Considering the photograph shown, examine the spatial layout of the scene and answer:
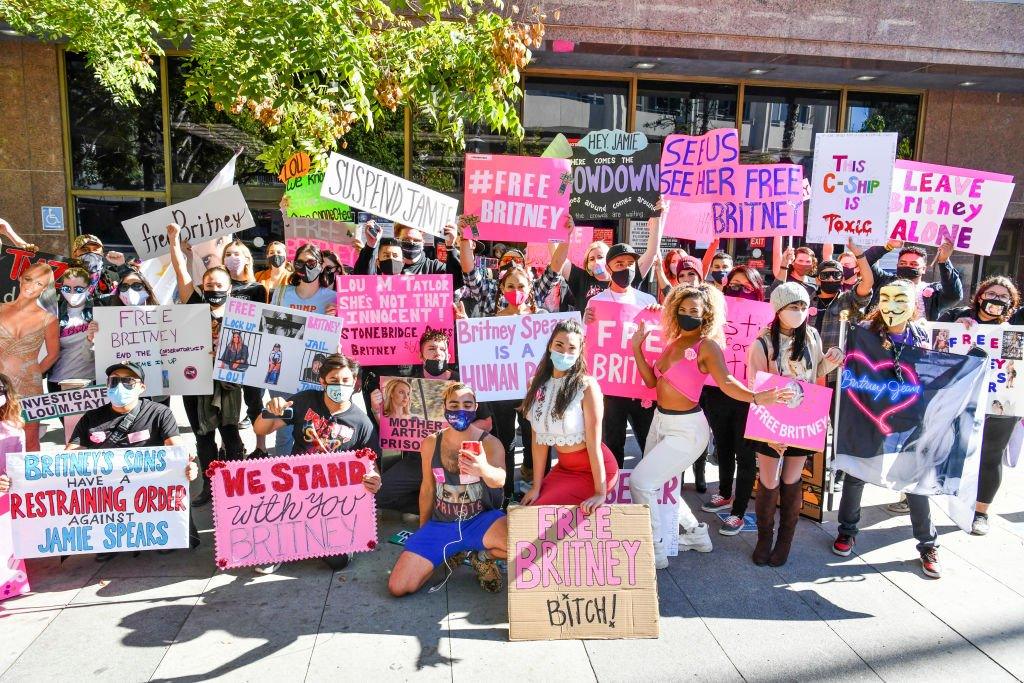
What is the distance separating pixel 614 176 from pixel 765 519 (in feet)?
11.4

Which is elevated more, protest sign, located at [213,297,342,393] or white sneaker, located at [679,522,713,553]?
protest sign, located at [213,297,342,393]

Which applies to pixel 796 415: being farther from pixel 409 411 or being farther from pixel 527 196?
pixel 527 196

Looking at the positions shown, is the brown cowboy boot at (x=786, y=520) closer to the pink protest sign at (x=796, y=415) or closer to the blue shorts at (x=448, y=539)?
the pink protest sign at (x=796, y=415)

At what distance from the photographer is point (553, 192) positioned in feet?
19.8

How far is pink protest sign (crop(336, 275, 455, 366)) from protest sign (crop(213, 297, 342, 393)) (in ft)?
1.04

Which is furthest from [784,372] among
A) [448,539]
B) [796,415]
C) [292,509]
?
[292,509]

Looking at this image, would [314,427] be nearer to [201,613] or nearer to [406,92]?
[201,613]

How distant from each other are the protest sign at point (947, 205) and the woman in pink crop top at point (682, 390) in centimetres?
309

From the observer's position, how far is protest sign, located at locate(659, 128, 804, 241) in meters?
6.15

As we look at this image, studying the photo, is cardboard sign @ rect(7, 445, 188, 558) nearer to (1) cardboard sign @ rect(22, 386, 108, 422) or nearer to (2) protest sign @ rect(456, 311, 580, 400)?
(1) cardboard sign @ rect(22, 386, 108, 422)

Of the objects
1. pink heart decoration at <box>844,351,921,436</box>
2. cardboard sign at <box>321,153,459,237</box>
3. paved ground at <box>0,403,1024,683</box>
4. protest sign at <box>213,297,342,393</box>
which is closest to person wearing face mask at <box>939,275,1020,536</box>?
paved ground at <box>0,403,1024,683</box>

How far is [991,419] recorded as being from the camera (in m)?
5.04

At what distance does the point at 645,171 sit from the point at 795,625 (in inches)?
165

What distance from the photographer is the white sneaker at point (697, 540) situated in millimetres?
4703
